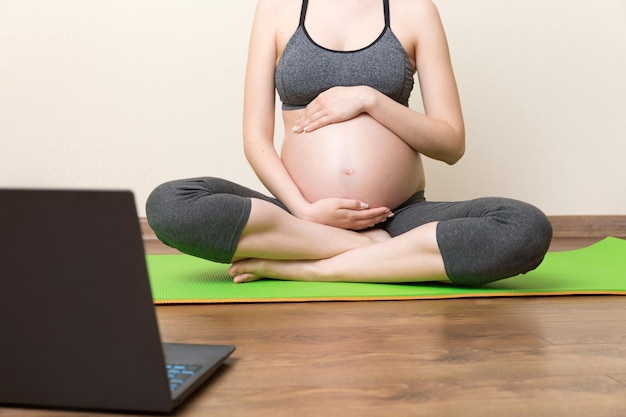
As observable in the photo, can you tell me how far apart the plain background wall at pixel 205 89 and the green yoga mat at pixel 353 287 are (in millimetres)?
848

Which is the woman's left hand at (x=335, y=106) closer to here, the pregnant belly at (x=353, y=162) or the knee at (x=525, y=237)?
the pregnant belly at (x=353, y=162)

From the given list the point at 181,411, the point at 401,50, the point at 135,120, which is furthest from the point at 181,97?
the point at 181,411

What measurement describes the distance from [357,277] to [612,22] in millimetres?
1710

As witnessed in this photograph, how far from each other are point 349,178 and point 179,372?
0.89 m

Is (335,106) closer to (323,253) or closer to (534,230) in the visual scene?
(323,253)

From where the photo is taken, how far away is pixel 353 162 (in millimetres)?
1640

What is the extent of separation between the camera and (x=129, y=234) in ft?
1.96

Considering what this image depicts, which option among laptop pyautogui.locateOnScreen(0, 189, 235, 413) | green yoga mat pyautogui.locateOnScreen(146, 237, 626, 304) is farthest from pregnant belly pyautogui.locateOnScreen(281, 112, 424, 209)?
laptop pyautogui.locateOnScreen(0, 189, 235, 413)

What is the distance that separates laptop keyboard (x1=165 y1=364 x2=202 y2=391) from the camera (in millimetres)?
773

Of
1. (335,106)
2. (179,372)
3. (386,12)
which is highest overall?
(386,12)

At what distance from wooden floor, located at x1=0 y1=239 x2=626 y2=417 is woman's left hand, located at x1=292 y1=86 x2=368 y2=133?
45 centimetres

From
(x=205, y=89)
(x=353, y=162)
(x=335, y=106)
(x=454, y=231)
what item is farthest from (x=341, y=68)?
(x=205, y=89)

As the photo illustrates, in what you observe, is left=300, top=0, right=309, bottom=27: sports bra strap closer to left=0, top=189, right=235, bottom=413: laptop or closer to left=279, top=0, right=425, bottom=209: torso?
left=279, top=0, right=425, bottom=209: torso

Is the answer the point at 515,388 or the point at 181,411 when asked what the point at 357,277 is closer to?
the point at 515,388
